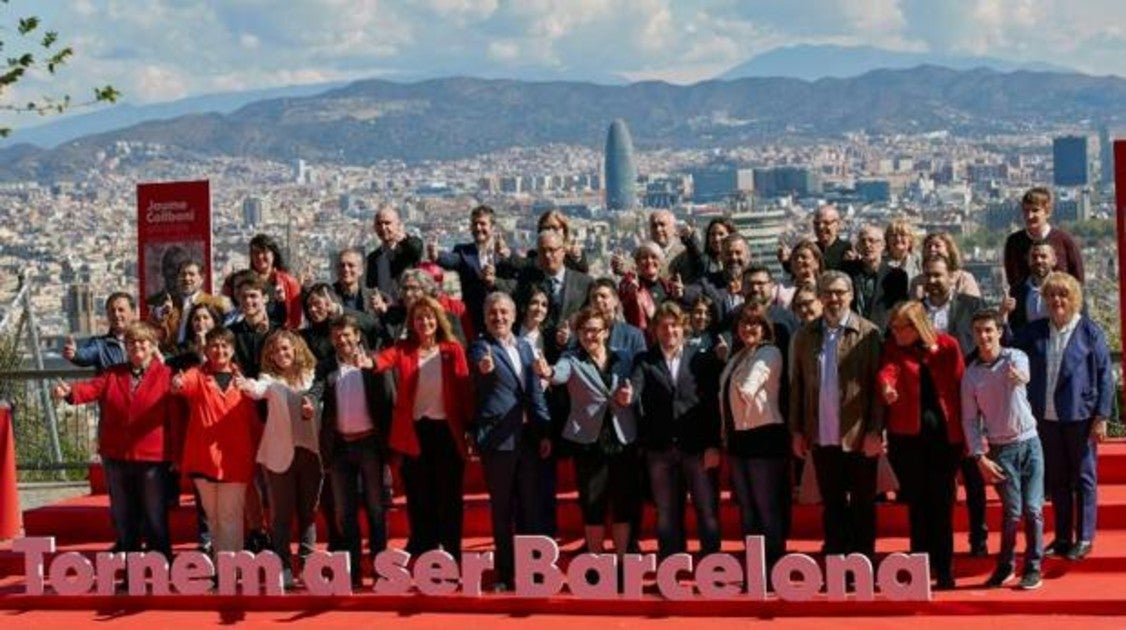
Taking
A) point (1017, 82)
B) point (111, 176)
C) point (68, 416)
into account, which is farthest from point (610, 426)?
point (1017, 82)

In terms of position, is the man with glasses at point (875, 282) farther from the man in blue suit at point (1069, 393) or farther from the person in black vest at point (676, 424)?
the person in black vest at point (676, 424)

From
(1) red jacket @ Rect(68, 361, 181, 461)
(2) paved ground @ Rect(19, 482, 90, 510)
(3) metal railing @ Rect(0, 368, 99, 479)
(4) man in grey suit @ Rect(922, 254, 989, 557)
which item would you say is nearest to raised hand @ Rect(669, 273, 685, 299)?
(4) man in grey suit @ Rect(922, 254, 989, 557)

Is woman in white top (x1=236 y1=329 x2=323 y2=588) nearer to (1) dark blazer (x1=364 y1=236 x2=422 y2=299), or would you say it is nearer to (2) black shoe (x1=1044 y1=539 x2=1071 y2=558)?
(1) dark blazer (x1=364 y1=236 x2=422 y2=299)

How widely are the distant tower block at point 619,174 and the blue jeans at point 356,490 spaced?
43.1m

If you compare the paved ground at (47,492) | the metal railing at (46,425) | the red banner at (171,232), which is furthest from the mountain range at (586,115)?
the red banner at (171,232)

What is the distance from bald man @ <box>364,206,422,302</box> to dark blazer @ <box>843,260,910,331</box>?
9.83ft

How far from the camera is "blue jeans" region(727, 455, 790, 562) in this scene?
10641 millimetres

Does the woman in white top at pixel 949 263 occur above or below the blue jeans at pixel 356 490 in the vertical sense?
above

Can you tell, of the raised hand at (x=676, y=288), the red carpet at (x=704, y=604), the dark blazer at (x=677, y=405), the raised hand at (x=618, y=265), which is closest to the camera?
the red carpet at (x=704, y=604)

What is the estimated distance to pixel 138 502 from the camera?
1172 centimetres

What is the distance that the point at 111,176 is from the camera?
267 ft

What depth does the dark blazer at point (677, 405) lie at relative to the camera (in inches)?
422

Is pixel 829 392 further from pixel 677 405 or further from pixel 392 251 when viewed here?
pixel 392 251

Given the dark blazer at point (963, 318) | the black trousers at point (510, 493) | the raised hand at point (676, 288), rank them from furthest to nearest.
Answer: the raised hand at point (676, 288)
the black trousers at point (510, 493)
the dark blazer at point (963, 318)
